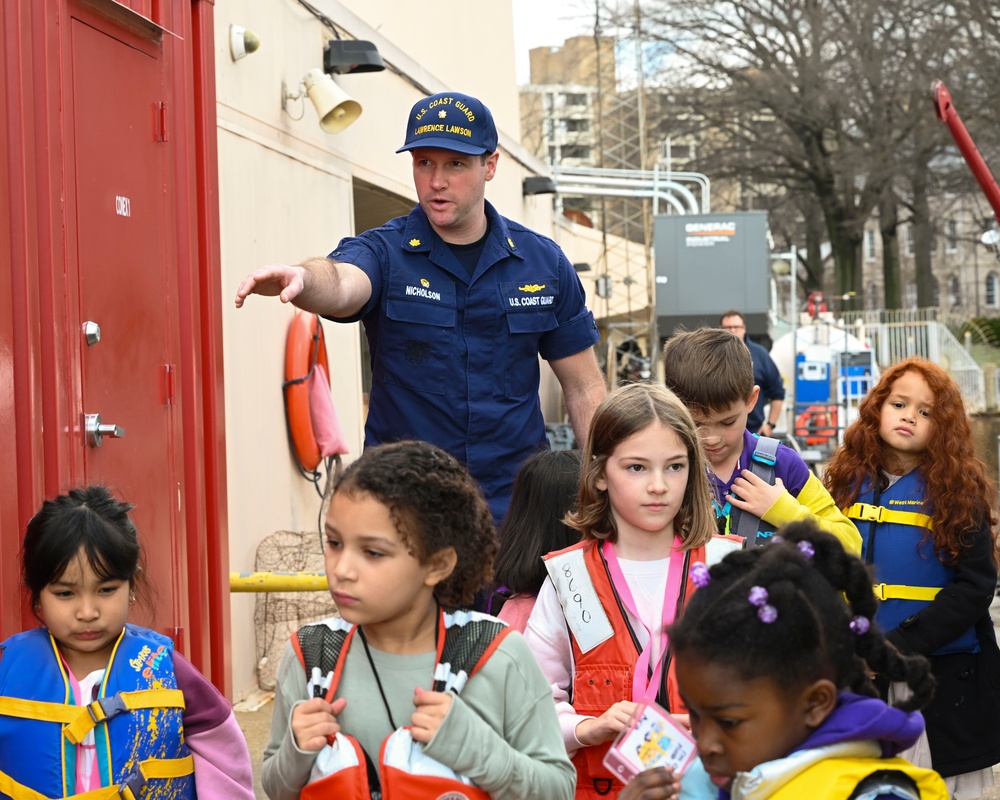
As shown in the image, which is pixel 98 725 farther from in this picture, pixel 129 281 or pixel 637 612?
pixel 129 281

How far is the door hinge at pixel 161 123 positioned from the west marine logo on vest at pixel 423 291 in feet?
4.94

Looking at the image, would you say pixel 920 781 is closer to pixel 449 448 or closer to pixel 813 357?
pixel 449 448

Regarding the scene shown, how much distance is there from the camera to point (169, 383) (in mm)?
5094

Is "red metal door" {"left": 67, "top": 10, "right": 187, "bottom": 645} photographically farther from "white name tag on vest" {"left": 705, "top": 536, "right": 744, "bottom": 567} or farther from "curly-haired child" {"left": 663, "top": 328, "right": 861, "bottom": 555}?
"white name tag on vest" {"left": 705, "top": 536, "right": 744, "bottom": 567}

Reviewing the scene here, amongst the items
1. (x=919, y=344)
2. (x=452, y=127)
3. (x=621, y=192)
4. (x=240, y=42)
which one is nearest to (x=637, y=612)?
(x=452, y=127)

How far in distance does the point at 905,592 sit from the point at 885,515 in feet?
0.80

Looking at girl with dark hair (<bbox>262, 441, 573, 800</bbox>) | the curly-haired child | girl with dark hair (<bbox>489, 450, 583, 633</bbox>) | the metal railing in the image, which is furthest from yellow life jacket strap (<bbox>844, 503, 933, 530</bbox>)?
the metal railing

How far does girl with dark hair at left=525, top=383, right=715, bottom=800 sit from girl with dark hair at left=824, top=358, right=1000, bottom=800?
1167mm

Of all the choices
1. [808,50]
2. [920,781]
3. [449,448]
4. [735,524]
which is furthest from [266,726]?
[808,50]

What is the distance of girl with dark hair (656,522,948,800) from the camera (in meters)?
2.18

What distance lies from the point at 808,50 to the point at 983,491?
35123 mm

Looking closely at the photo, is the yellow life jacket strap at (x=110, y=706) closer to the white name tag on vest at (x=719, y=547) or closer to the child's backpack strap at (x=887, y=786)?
the white name tag on vest at (x=719, y=547)

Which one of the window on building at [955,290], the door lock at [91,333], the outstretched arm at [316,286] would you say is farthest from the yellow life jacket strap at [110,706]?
the window on building at [955,290]

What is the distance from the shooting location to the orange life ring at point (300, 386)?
813 cm
